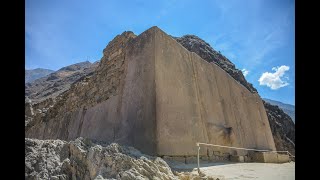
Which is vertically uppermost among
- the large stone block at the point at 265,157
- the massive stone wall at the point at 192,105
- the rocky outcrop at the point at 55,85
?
the rocky outcrop at the point at 55,85

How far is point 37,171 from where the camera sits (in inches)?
154

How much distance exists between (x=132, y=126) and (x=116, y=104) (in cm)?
137

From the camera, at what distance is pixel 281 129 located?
34000mm

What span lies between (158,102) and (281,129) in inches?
1256

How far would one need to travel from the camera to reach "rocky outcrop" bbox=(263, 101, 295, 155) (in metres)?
31.0

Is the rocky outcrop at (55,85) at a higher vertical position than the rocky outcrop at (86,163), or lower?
higher

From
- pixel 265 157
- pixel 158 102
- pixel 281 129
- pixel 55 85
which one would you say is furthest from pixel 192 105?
pixel 55 85

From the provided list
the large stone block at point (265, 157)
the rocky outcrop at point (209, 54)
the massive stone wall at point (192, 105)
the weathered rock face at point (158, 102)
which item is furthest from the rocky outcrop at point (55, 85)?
the large stone block at point (265, 157)

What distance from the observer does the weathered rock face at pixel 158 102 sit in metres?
6.16

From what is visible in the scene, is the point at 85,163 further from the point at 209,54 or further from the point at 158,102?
the point at 209,54

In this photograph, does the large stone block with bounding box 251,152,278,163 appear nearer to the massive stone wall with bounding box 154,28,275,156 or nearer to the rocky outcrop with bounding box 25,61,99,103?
the massive stone wall with bounding box 154,28,275,156

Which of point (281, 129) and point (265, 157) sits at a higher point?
point (281, 129)

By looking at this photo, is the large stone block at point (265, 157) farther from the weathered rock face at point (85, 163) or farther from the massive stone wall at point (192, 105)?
the weathered rock face at point (85, 163)
